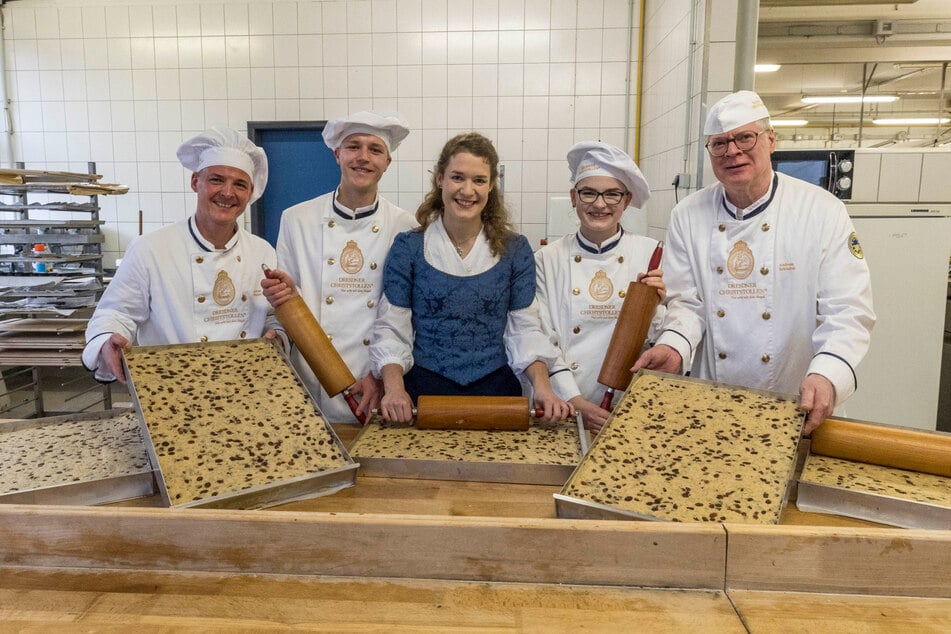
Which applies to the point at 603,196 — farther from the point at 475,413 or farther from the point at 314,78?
the point at 314,78

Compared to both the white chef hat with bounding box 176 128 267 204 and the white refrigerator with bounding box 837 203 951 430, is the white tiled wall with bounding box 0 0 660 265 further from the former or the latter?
the white chef hat with bounding box 176 128 267 204

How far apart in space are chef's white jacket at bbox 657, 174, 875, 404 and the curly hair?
518 millimetres

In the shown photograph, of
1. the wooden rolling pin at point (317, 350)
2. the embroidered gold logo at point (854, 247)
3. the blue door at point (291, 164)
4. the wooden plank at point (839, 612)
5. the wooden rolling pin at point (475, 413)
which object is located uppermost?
the blue door at point (291, 164)

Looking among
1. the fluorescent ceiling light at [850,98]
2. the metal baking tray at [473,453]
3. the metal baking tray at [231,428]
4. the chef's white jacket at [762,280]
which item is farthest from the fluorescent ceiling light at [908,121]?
the metal baking tray at [231,428]

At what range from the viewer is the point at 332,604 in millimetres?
880

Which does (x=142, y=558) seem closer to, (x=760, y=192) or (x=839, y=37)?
(x=760, y=192)

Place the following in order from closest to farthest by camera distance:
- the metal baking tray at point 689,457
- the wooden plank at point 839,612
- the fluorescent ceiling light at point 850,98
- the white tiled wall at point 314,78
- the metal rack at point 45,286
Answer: the wooden plank at point 839,612, the metal baking tray at point 689,457, the metal rack at point 45,286, the white tiled wall at point 314,78, the fluorescent ceiling light at point 850,98

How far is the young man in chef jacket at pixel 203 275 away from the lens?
1770 mm

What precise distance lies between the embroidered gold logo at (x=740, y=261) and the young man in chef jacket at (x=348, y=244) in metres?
0.97

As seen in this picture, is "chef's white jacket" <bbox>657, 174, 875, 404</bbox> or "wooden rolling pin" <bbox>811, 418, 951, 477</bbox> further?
"chef's white jacket" <bbox>657, 174, 875, 404</bbox>

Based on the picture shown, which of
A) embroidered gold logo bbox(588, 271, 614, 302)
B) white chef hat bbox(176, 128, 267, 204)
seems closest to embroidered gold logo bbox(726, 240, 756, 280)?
embroidered gold logo bbox(588, 271, 614, 302)

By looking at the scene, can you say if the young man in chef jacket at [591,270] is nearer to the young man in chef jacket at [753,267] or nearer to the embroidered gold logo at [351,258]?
the young man in chef jacket at [753,267]

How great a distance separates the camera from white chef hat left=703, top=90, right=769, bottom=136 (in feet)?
5.53

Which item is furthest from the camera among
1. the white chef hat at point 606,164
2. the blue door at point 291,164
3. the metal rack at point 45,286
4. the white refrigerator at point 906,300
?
the blue door at point 291,164
